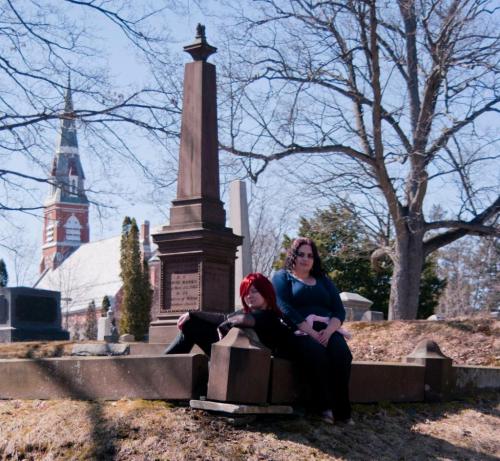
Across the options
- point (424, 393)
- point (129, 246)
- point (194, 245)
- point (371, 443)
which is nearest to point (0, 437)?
point (371, 443)

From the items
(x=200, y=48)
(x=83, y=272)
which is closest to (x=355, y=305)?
(x=200, y=48)

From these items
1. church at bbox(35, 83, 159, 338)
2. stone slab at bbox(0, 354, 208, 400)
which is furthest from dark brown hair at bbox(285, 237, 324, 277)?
church at bbox(35, 83, 159, 338)

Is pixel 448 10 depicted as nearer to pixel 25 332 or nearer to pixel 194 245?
pixel 194 245

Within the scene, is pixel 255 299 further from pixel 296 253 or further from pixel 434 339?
pixel 434 339

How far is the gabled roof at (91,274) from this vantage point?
283 ft

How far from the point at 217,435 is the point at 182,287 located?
5703 mm

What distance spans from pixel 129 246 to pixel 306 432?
42726mm

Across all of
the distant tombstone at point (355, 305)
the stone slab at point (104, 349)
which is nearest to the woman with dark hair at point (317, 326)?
the stone slab at point (104, 349)

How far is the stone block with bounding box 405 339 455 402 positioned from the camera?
845cm

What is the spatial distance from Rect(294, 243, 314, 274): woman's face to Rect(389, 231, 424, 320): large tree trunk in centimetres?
1240

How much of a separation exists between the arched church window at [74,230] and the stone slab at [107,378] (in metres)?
122

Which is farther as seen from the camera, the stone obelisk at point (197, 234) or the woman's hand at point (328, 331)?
the stone obelisk at point (197, 234)

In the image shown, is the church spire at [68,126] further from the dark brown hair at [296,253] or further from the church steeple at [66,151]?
the dark brown hair at [296,253]

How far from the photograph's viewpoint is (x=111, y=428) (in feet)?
19.6
